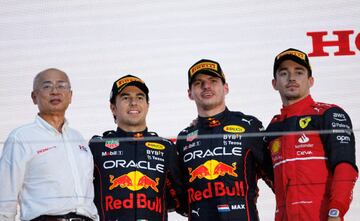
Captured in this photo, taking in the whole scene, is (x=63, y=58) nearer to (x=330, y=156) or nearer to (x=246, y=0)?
(x=246, y=0)

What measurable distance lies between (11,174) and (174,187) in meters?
0.55

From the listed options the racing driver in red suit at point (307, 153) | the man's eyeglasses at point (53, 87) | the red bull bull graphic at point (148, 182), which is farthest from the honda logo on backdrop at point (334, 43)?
the man's eyeglasses at point (53, 87)

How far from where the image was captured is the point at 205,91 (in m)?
2.38

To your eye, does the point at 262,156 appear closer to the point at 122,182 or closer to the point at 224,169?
the point at 224,169

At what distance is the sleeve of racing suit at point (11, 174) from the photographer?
79.4 inches

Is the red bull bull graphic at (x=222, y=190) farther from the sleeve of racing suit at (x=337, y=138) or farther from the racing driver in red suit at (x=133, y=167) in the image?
the sleeve of racing suit at (x=337, y=138)

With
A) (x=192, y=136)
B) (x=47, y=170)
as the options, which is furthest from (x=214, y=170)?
(x=47, y=170)

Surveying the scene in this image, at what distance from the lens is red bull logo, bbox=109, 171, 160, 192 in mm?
2297

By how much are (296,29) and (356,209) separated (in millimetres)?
653

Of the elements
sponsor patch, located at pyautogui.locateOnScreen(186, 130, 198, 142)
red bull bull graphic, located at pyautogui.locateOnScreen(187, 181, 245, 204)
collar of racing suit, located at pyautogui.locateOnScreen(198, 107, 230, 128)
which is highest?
collar of racing suit, located at pyautogui.locateOnScreen(198, 107, 230, 128)

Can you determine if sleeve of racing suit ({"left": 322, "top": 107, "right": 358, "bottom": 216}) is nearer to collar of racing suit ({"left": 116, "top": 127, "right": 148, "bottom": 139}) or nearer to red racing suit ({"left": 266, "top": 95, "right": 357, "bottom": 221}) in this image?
red racing suit ({"left": 266, "top": 95, "right": 357, "bottom": 221})

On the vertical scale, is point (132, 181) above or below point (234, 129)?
below

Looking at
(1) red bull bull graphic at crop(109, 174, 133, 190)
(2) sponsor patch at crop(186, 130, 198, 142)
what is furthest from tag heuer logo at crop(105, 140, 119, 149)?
(2) sponsor patch at crop(186, 130, 198, 142)

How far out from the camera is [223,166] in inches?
90.6
